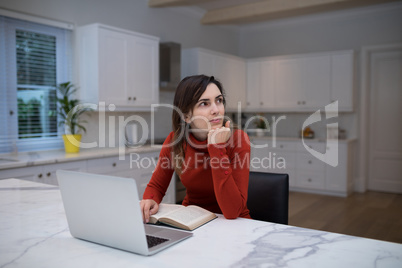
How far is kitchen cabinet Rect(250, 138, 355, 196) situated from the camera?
16.9ft

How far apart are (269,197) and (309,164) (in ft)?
12.9

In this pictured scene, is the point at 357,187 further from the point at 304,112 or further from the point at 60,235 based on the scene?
the point at 60,235

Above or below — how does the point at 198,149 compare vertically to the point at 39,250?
above

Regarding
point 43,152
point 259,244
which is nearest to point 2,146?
point 43,152

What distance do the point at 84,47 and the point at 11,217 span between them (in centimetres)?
280

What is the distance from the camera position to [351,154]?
5.36 meters

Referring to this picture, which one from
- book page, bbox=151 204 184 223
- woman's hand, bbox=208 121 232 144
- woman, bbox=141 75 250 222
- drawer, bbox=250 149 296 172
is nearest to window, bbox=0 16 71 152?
woman, bbox=141 75 250 222

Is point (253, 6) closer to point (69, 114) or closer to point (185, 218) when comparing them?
point (69, 114)

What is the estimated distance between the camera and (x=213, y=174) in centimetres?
144

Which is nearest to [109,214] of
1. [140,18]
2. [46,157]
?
[46,157]

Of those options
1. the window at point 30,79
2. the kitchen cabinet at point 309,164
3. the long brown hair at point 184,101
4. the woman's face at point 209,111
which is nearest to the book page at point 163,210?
the long brown hair at point 184,101

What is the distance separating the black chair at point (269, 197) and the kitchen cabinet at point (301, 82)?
412cm

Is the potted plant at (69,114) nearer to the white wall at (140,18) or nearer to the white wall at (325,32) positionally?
the white wall at (140,18)

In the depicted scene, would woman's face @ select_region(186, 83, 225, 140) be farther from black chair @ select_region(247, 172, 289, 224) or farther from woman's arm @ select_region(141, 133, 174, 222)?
black chair @ select_region(247, 172, 289, 224)
